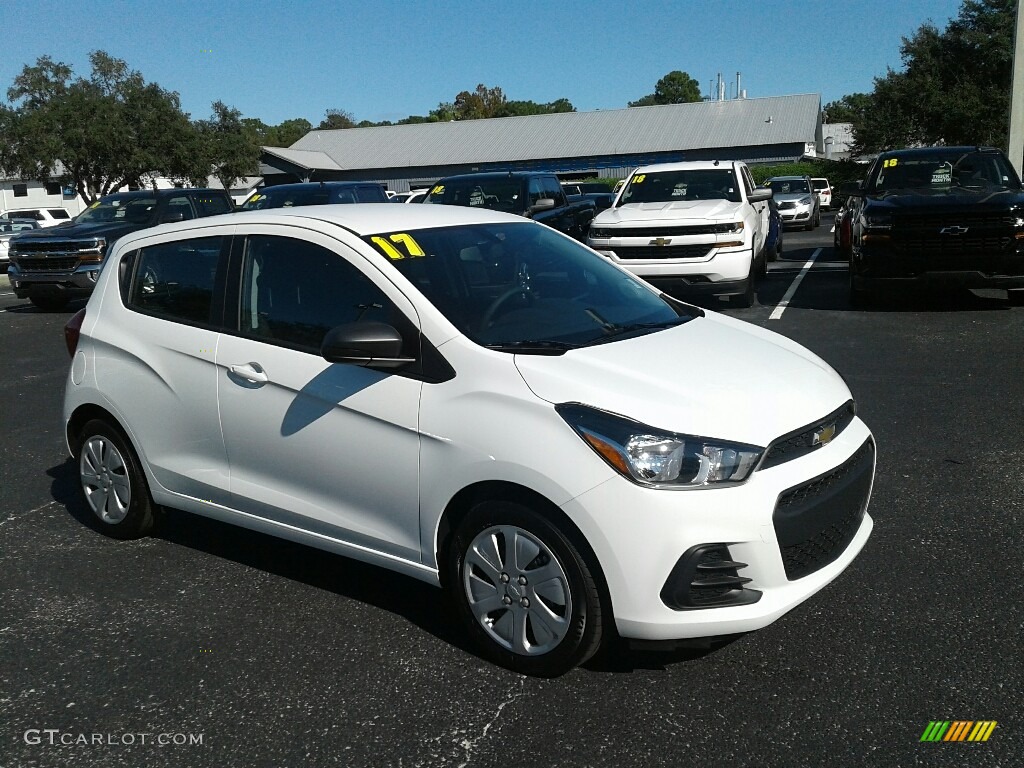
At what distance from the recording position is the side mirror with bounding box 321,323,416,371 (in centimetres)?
377

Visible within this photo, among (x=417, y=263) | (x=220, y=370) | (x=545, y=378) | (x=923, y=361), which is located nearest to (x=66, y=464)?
(x=220, y=370)

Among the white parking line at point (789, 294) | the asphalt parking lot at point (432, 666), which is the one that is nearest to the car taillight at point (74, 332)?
the asphalt parking lot at point (432, 666)

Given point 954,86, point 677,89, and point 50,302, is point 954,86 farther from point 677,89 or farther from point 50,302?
point 677,89

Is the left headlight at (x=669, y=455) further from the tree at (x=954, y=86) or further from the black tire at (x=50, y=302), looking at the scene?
the tree at (x=954, y=86)

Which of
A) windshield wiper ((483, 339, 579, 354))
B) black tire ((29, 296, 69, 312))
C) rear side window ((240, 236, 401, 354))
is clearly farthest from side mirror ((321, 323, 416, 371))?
black tire ((29, 296, 69, 312))

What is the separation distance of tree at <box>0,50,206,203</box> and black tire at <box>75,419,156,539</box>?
1970 inches

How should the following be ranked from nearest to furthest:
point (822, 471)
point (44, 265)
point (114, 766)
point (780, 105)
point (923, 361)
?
point (114, 766) < point (822, 471) < point (923, 361) < point (44, 265) < point (780, 105)

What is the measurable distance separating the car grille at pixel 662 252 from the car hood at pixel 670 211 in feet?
1.14

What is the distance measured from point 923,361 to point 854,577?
5.32 meters

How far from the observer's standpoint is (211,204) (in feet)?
57.1

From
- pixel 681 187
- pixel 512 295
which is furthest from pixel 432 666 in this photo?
pixel 681 187

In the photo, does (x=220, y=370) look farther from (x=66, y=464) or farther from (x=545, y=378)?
(x=66, y=464)

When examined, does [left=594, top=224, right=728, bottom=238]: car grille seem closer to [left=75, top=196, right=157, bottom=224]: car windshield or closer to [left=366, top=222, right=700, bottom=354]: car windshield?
[left=366, top=222, right=700, bottom=354]: car windshield

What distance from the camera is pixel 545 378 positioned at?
3.57m
